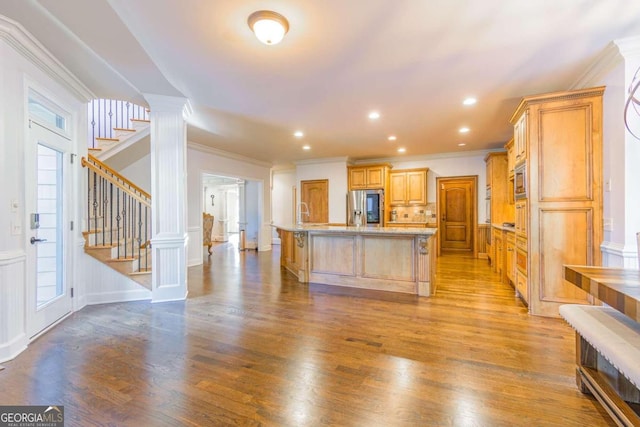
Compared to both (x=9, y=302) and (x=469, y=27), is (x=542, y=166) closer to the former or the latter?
(x=469, y=27)

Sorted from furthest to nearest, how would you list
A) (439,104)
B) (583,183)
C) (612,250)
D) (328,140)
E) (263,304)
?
(328,140), (439,104), (263,304), (583,183), (612,250)

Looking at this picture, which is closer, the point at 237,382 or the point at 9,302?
the point at 237,382

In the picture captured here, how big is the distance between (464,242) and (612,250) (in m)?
5.22

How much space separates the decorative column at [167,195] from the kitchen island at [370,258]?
184cm

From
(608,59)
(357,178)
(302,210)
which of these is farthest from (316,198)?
(608,59)

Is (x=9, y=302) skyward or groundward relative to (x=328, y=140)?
groundward

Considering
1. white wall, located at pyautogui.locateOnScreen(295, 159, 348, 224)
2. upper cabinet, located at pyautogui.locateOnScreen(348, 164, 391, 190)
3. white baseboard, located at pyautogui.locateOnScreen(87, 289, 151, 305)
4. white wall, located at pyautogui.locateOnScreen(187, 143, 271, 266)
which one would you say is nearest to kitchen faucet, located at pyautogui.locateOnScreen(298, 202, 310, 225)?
white wall, located at pyautogui.locateOnScreen(295, 159, 348, 224)

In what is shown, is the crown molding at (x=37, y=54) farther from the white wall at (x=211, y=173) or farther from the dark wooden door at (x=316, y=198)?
the dark wooden door at (x=316, y=198)

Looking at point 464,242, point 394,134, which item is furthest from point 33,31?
point 464,242

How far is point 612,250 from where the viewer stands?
2754 mm

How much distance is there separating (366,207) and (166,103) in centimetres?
504

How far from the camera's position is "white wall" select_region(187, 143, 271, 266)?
619cm

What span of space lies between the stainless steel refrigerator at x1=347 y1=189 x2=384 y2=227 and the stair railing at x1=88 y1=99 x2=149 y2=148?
16.0 ft

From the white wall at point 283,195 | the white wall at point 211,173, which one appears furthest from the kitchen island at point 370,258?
the white wall at point 283,195
